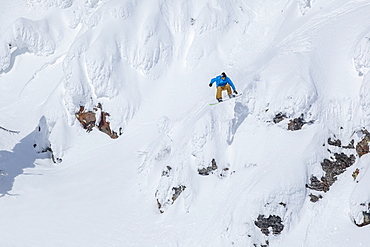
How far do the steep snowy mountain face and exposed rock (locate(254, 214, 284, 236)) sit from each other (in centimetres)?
4

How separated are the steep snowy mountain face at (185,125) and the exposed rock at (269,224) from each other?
0.14ft

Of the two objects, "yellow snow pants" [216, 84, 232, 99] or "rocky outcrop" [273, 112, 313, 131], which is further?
"yellow snow pants" [216, 84, 232, 99]

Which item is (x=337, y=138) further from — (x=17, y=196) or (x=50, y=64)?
(x=50, y=64)

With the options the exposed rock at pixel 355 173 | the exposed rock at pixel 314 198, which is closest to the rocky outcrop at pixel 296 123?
the exposed rock at pixel 355 173

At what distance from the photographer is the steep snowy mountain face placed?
21.7 metres

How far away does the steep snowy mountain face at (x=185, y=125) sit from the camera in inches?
854

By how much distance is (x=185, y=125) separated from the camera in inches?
1052

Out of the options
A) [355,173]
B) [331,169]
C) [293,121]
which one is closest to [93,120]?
[293,121]

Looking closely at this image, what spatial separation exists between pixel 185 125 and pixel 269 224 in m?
7.78

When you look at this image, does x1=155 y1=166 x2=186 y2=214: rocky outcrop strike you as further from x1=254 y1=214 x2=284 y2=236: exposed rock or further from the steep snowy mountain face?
x1=254 y1=214 x2=284 y2=236: exposed rock

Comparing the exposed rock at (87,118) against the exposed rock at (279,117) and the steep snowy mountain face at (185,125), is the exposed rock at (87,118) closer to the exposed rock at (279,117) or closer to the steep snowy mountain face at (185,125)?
the steep snowy mountain face at (185,125)

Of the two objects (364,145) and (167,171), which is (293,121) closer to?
(364,145)

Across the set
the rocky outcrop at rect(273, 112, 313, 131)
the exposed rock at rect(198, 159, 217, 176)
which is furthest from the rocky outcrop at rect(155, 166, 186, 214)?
the rocky outcrop at rect(273, 112, 313, 131)

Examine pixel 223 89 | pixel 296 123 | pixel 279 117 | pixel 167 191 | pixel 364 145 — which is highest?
pixel 223 89
